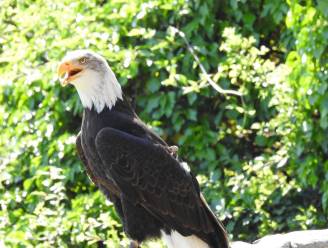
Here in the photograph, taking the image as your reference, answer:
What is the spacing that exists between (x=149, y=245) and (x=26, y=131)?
215 cm

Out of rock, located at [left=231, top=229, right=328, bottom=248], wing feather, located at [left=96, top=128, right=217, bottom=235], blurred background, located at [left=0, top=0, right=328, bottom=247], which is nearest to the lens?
rock, located at [left=231, top=229, right=328, bottom=248]

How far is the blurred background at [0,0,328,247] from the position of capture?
7668mm

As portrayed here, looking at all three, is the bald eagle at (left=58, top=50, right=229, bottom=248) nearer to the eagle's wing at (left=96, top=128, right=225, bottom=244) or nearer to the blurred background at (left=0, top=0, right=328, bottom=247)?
the eagle's wing at (left=96, top=128, right=225, bottom=244)

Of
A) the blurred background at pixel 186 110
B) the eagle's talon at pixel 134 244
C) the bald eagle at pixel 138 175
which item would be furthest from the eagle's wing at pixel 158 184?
the blurred background at pixel 186 110

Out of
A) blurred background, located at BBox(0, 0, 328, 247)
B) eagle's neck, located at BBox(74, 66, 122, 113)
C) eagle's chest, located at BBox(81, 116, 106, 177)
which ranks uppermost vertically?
eagle's neck, located at BBox(74, 66, 122, 113)

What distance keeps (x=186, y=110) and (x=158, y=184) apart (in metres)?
1.69

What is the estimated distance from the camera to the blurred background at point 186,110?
7668 mm

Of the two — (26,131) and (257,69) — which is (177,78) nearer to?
(257,69)

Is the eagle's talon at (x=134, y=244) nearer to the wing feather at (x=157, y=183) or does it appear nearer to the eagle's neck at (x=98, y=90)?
the wing feather at (x=157, y=183)

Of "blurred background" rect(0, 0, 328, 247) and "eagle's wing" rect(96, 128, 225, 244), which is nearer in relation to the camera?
"eagle's wing" rect(96, 128, 225, 244)

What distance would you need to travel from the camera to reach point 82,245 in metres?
7.90

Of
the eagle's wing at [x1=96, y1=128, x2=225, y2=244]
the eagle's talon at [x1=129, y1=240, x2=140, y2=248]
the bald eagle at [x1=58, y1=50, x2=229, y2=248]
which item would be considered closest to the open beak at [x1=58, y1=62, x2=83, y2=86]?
the bald eagle at [x1=58, y1=50, x2=229, y2=248]

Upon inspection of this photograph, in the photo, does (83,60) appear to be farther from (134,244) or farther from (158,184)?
(134,244)

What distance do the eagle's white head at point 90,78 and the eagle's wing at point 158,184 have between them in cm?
20
